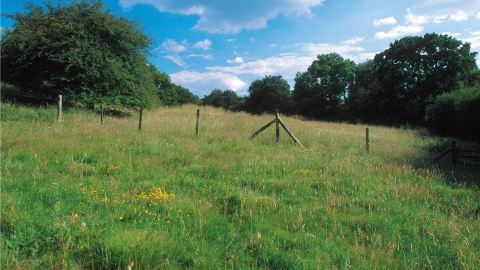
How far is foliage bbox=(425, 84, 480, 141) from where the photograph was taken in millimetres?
20434

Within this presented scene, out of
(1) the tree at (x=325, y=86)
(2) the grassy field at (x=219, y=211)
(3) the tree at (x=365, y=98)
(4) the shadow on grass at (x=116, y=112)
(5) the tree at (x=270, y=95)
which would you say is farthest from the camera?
(5) the tree at (x=270, y=95)

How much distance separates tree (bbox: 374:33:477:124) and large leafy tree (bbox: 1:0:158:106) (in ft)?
109

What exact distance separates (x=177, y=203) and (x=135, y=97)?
17.6 m

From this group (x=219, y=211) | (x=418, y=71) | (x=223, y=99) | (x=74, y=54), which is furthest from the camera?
(x=223, y=99)

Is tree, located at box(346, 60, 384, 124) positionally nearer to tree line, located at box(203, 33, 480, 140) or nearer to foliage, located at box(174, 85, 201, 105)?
tree line, located at box(203, 33, 480, 140)

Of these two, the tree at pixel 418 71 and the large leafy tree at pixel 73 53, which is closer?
the large leafy tree at pixel 73 53

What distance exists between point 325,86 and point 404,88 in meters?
14.6

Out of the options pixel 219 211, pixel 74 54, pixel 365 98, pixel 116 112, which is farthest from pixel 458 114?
pixel 74 54

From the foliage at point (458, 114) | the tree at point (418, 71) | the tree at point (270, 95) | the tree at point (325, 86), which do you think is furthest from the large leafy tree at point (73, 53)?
the tree at point (270, 95)

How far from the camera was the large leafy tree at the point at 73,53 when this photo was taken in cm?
1759

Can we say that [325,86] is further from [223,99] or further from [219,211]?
[219,211]

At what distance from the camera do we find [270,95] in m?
62.3

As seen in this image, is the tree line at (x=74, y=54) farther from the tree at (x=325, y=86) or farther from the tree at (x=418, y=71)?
the tree at (x=325, y=86)

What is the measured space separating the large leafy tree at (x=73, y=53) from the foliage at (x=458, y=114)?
23.7m
